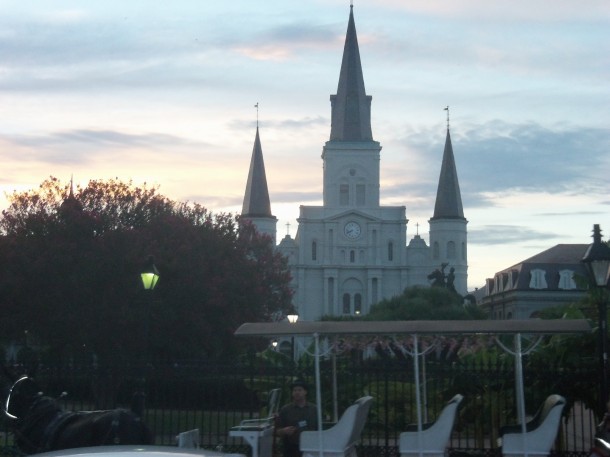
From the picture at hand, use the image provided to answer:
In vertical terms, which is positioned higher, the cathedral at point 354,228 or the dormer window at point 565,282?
the cathedral at point 354,228

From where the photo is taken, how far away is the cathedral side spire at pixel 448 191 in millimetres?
115625

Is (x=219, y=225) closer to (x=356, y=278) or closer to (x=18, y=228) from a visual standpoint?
(x=18, y=228)

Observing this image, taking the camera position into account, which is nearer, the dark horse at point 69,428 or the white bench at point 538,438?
the dark horse at point 69,428

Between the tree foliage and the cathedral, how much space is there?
74.2 metres

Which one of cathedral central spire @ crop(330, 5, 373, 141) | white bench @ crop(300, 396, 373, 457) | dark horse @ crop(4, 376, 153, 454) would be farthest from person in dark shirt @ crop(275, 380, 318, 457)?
cathedral central spire @ crop(330, 5, 373, 141)

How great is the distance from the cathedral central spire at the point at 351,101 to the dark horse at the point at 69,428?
10331 centimetres

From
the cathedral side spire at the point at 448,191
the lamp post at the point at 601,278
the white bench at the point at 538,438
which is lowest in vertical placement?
the white bench at the point at 538,438

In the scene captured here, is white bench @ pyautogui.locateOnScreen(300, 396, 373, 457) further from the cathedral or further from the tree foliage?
the cathedral

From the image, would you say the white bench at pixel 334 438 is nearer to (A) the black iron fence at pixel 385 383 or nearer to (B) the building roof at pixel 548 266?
(A) the black iron fence at pixel 385 383

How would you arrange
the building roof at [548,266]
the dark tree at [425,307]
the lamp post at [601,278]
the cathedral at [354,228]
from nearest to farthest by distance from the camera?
1. the lamp post at [601,278]
2. the dark tree at [425,307]
3. the building roof at [548,266]
4. the cathedral at [354,228]

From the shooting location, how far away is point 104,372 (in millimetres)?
15781

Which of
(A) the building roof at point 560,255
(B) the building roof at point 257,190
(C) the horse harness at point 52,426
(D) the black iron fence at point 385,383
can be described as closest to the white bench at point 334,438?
(D) the black iron fence at point 385,383

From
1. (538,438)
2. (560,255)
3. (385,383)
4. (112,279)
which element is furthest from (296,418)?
(560,255)

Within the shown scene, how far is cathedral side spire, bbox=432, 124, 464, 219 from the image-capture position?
379 ft
